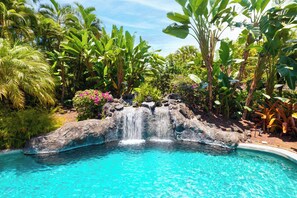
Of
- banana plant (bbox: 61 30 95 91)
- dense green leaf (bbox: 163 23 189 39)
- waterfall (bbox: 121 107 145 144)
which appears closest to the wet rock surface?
waterfall (bbox: 121 107 145 144)

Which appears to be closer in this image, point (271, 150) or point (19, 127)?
point (271, 150)

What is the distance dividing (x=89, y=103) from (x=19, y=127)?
3376mm

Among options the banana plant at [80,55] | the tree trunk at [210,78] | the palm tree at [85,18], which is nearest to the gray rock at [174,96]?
the tree trunk at [210,78]

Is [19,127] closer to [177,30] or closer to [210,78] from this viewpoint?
[177,30]

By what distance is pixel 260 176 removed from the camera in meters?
6.37

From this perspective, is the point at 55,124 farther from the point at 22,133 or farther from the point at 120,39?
the point at 120,39

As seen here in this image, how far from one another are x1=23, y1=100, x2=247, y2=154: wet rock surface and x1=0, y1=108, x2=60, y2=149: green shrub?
39cm

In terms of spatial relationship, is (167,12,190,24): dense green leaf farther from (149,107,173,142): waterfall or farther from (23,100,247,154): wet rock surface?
(149,107,173,142): waterfall

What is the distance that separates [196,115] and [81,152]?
585 centimetres

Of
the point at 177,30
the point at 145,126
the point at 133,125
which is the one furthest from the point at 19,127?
the point at 177,30

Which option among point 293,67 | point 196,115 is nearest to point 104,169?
point 196,115

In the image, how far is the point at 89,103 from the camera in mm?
10633

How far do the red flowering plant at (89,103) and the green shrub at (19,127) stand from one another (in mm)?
2131

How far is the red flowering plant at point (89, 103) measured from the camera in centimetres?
1056
